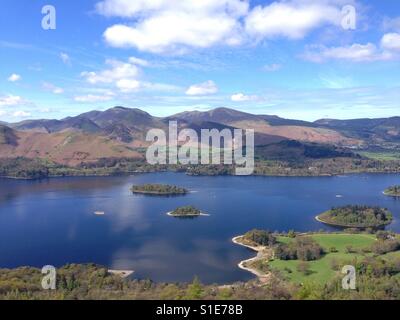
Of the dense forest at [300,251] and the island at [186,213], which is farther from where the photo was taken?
the island at [186,213]

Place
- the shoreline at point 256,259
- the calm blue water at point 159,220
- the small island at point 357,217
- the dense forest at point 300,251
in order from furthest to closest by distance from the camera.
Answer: the small island at point 357,217 < the calm blue water at point 159,220 < the dense forest at point 300,251 < the shoreline at point 256,259

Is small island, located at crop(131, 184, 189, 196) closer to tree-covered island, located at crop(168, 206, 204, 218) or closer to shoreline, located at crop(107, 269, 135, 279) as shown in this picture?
tree-covered island, located at crop(168, 206, 204, 218)

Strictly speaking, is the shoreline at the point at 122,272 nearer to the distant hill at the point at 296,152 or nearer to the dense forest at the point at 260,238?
the dense forest at the point at 260,238

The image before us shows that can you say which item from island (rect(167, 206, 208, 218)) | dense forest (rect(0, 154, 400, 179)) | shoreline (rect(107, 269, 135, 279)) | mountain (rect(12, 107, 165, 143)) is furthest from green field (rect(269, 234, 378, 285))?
mountain (rect(12, 107, 165, 143))

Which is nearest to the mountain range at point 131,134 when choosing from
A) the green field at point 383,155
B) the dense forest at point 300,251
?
the green field at point 383,155

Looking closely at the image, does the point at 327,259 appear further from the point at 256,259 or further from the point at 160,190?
the point at 160,190
